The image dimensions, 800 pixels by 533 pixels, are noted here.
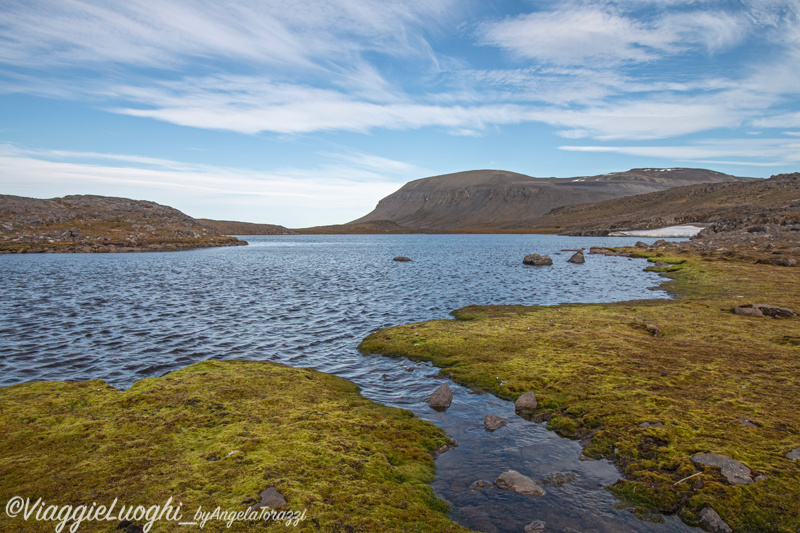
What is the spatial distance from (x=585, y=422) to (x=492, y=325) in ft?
43.7

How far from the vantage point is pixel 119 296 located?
42969 mm

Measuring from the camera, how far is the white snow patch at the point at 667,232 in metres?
164

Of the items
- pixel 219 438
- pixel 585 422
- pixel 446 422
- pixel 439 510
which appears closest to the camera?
pixel 439 510

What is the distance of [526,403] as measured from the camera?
50.2 ft

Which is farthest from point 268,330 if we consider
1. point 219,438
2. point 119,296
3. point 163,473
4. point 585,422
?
point 119,296

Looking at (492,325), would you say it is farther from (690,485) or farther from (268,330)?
(690,485)

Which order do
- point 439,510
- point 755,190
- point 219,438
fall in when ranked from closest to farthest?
point 439,510
point 219,438
point 755,190

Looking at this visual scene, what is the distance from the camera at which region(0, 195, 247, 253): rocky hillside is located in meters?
126

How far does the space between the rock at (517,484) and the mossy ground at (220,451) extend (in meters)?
1.89

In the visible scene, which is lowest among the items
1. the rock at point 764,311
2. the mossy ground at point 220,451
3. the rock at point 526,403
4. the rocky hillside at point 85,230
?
the rock at point 526,403

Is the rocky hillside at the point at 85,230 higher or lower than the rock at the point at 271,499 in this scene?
higher

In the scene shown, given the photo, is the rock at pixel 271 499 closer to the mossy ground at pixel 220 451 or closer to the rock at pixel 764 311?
the mossy ground at pixel 220 451

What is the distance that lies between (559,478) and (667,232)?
196 metres

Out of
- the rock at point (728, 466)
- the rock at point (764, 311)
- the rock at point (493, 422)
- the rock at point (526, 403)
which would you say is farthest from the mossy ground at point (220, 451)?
the rock at point (764, 311)
